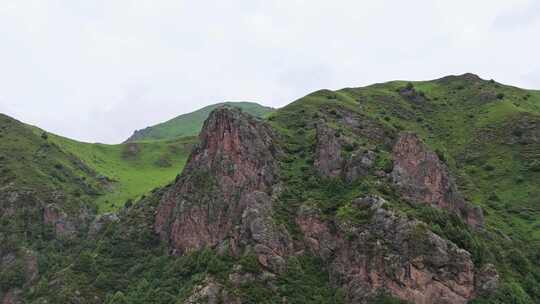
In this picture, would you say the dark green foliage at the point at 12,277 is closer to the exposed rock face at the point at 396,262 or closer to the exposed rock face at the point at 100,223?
the exposed rock face at the point at 100,223

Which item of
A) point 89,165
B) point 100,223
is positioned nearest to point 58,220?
point 100,223

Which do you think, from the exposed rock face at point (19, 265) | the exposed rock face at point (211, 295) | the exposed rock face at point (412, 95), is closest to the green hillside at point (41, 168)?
the exposed rock face at point (19, 265)

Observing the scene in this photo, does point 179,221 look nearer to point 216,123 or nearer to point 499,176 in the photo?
point 216,123

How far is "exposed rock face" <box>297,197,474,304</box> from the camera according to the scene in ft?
204

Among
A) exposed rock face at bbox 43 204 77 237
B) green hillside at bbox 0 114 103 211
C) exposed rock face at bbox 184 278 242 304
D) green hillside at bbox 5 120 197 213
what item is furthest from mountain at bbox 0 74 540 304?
green hillside at bbox 5 120 197 213

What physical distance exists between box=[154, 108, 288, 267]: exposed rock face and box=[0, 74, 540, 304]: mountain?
9.2 inches

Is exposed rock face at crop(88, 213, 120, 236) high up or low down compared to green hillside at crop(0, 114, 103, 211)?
down

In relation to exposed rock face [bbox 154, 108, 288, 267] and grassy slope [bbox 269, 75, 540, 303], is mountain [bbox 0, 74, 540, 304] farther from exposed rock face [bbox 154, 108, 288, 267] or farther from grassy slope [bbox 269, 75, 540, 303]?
grassy slope [bbox 269, 75, 540, 303]

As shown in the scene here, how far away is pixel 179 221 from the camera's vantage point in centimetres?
8338

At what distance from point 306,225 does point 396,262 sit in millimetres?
15576

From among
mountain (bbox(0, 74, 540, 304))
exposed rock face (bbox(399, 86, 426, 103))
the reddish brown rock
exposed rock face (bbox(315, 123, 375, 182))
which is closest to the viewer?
mountain (bbox(0, 74, 540, 304))

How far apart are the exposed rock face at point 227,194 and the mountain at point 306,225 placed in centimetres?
23

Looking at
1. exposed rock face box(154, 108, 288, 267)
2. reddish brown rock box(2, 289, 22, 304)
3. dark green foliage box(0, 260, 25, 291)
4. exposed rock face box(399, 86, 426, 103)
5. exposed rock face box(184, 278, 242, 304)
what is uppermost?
exposed rock face box(399, 86, 426, 103)

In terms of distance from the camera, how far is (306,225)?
74.4 meters
